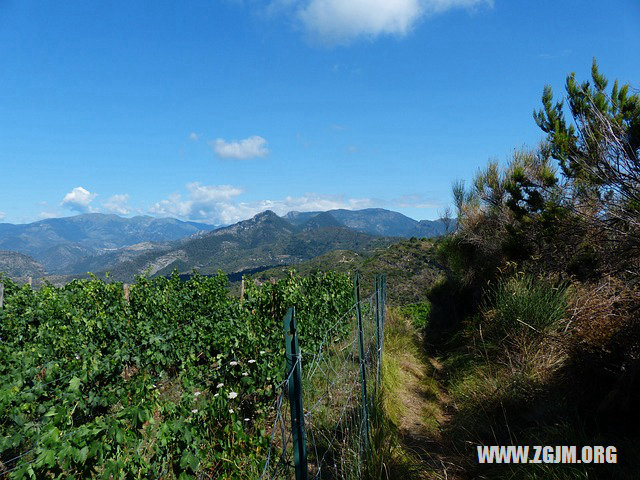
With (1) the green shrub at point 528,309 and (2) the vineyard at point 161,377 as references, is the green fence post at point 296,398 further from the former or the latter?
(1) the green shrub at point 528,309

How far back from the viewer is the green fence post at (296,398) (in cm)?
177

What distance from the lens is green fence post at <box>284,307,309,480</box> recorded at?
177cm

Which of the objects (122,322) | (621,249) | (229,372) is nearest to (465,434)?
(229,372)

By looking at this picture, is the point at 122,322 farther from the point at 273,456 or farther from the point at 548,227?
the point at 548,227

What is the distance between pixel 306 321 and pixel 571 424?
4.70 meters

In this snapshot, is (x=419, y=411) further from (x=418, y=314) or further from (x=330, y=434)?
(x=418, y=314)

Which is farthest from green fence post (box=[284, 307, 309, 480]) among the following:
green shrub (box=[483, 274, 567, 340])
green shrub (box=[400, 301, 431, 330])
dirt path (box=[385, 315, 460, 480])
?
green shrub (box=[400, 301, 431, 330])

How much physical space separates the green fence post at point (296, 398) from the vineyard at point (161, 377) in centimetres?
13

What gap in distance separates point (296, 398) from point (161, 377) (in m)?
4.08

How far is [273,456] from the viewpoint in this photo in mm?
3445

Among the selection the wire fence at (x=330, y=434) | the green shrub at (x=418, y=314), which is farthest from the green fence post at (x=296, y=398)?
the green shrub at (x=418, y=314)

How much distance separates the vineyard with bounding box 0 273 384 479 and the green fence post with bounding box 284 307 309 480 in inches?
5.1

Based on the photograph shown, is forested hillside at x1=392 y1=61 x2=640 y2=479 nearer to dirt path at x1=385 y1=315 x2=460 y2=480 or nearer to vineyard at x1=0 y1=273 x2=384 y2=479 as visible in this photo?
dirt path at x1=385 y1=315 x2=460 y2=480

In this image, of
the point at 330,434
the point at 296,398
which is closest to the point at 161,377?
the point at 330,434
